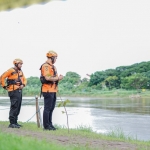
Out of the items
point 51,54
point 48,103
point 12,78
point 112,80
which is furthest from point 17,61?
point 112,80

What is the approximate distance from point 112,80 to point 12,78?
76731 millimetres

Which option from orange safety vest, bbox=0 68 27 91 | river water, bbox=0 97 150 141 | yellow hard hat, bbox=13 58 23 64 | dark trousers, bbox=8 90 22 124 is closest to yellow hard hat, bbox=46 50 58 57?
yellow hard hat, bbox=13 58 23 64

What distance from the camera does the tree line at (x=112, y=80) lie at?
75.6m

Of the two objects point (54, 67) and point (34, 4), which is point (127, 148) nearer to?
point (54, 67)

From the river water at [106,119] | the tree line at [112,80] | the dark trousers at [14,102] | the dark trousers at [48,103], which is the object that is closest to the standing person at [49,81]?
the dark trousers at [48,103]

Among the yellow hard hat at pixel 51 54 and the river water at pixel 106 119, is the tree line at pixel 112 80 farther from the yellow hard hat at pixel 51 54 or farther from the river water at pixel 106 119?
the yellow hard hat at pixel 51 54

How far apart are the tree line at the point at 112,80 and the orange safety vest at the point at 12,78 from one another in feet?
221

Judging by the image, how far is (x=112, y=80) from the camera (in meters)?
83.3

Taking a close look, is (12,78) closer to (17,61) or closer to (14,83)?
(14,83)

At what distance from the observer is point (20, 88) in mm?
7375

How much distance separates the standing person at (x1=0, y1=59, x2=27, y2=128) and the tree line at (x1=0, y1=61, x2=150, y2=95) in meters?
67.2

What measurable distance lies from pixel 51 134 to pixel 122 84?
73403 millimetres

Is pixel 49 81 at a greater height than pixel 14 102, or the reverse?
pixel 49 81

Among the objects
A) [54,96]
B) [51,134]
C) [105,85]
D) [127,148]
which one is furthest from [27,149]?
[105,85]
